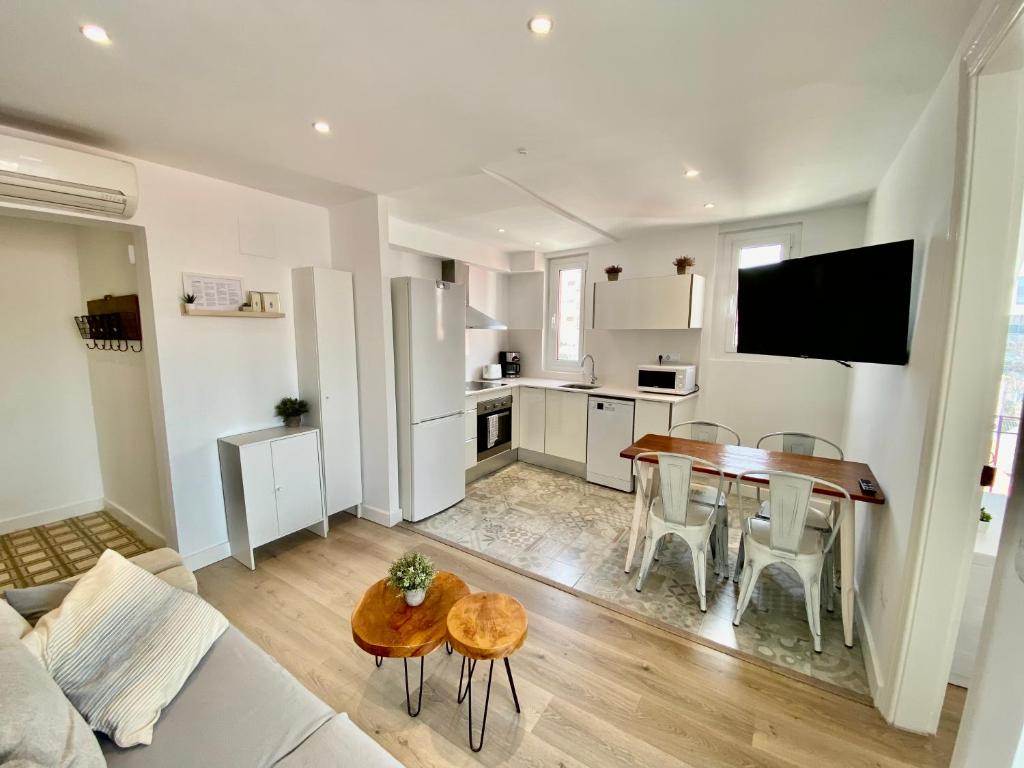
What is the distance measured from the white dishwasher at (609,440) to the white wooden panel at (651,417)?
6cm

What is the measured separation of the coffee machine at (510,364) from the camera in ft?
17.1

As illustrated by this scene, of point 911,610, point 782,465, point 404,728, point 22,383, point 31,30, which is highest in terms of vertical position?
point 31,30

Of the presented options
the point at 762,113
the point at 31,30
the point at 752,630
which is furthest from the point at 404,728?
the point at 762,113

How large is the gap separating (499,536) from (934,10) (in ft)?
10.8

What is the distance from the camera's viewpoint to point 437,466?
348 centimetres

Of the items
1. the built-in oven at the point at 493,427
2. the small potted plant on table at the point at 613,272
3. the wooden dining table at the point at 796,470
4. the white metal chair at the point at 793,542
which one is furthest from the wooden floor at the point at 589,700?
the small potted plant on table at the point at 613,272

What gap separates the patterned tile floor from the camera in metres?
2.08

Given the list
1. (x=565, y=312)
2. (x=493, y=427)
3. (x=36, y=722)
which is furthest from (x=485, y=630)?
(x=565, y=312)

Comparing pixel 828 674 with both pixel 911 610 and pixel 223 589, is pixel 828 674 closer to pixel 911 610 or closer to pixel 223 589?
pixel 911 610

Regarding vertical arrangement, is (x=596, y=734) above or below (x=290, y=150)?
below

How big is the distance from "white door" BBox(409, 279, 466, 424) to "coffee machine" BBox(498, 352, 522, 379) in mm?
1625

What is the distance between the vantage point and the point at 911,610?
1.55m

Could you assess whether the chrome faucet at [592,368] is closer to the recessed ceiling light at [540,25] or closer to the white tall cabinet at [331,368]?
the white tall cabinet at [331,368]

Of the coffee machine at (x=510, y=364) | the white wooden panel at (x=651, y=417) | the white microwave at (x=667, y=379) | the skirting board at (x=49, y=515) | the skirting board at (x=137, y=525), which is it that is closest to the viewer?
the skirting board at (x=137, y=525)
